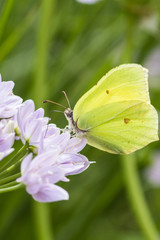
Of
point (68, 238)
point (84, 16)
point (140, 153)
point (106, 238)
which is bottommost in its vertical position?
point (106, 238)

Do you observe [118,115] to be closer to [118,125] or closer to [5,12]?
[118,125]

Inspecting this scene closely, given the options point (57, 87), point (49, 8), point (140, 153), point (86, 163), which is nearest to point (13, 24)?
point (57, 87)

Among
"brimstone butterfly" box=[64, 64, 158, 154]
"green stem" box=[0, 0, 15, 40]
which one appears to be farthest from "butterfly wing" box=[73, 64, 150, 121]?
"green stem" box=[0, 0, 15, 40]

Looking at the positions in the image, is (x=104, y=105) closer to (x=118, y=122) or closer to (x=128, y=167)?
(x=118, y=122)

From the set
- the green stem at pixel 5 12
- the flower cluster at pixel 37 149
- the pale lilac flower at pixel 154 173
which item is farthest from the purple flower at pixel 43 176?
the pale lilac flower at pixel 154 173

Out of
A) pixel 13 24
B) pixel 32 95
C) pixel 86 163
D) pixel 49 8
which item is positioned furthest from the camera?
pixel 13 24
